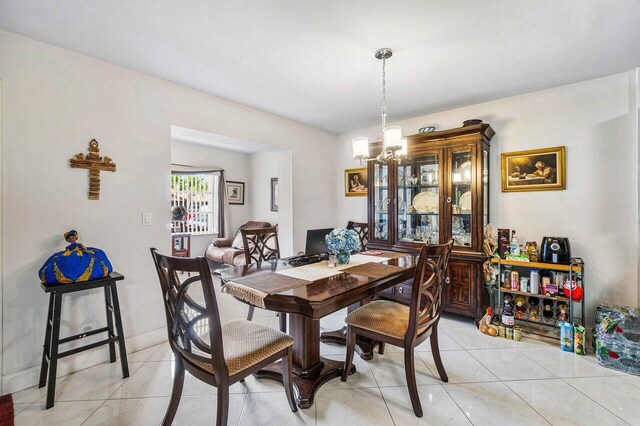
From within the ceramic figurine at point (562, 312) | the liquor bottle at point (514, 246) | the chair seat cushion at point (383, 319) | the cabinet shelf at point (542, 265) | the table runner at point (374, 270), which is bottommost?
the ceramic figurine at point (562, 312)

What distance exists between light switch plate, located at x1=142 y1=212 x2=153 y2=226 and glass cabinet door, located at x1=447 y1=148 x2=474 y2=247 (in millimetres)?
2977

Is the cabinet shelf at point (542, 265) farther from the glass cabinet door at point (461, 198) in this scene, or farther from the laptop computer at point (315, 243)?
the laptop computer at point (315, 243)

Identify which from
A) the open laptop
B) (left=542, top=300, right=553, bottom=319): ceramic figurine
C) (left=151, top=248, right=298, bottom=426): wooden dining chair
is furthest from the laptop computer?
(left=542, top=300, right=553, bottom=319): ceramic figurine

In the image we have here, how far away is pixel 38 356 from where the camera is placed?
1984 mm

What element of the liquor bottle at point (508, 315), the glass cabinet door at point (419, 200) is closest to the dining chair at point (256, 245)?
the glass cabinet door at point (419, 200)

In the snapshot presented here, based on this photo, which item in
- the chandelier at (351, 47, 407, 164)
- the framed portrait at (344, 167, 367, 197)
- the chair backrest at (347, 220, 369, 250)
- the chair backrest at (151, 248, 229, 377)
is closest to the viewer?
the chair backrest at (151, 248, 229, 377)

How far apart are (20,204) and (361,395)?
8.57ft

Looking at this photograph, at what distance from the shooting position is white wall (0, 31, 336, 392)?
6.24 ft

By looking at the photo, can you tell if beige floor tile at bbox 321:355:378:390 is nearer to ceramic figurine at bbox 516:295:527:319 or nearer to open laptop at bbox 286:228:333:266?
open laptop at bbox 286:228:333:266

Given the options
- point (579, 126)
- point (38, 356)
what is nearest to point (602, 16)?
point (579, 126)

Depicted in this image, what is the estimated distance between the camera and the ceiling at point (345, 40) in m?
1.67

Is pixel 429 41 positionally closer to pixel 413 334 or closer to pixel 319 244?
pixel 319 244

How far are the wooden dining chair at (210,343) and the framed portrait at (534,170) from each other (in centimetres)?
285

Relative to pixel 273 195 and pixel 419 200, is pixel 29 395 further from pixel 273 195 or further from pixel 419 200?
pixel 273 195
